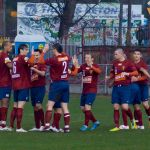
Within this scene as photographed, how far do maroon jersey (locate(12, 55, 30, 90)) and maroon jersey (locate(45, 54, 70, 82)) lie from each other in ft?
2.11

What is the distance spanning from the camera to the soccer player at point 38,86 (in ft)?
62.0

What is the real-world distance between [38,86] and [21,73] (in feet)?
1.83

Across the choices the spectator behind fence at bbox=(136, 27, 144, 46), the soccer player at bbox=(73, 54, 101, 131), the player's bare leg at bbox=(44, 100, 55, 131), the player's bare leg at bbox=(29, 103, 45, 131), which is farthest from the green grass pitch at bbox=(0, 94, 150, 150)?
the spectator behind fence at bbox=(136, 27, 144, 46)

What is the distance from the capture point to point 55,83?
61.8ft

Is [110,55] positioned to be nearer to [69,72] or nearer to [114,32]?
[114,32]

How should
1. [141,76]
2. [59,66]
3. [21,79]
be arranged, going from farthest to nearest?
[141,76]
[21,79]
[59,66]

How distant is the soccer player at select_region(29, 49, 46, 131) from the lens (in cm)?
1889

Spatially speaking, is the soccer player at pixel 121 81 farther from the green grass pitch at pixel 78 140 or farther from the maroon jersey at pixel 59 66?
the maroon jersey at pixel 59 66

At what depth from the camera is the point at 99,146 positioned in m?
15.9

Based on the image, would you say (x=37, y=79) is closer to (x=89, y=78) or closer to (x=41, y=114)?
(x=41, y=114)

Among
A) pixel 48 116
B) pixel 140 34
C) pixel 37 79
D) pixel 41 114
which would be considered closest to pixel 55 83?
pixel 37 79

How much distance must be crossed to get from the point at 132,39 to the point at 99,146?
29754 millimetres

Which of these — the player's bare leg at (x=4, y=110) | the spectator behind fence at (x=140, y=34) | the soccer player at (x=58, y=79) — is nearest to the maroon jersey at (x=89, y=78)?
the soccer player at (x=58, y=79)

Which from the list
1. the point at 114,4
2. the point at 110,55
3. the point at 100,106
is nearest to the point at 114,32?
the point at 110,55
